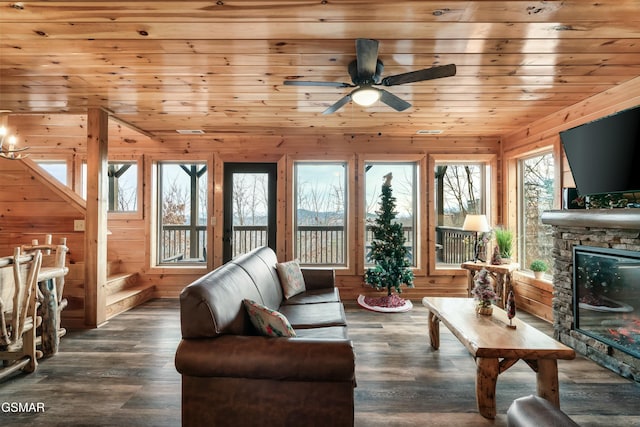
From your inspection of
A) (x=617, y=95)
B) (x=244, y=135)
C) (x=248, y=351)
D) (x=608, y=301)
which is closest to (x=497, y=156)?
(x=617, y=95)

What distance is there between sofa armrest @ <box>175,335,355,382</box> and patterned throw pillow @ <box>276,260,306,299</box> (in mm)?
1661

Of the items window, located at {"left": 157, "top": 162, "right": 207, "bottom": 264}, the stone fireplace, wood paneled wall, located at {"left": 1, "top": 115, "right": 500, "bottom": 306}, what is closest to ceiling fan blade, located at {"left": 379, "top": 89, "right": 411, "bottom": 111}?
the stone fireplace

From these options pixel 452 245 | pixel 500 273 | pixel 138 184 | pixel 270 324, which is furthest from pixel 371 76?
pixel 138 184

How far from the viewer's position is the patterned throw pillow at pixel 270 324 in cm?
184

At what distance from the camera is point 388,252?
4.61 m

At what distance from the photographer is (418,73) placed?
7.31 ft

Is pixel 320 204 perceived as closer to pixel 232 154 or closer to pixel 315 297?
pixel 232 154

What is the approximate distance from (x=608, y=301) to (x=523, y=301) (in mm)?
1718

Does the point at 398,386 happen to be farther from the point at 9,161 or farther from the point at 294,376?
the point at 9,161

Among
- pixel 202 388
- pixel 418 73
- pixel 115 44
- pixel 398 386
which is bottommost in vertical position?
pixel 398 386

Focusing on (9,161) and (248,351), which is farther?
(9,161)

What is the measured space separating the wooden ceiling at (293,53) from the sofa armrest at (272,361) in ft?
6.54

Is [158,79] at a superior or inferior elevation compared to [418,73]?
superior

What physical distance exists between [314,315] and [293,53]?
218 centimetres
